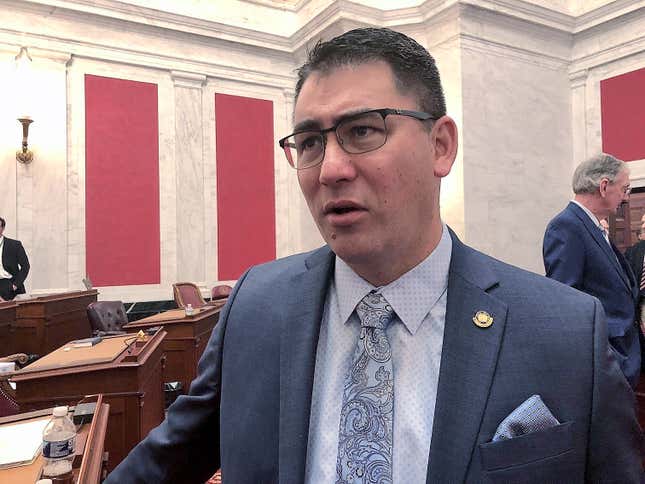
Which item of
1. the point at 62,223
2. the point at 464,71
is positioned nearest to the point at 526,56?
the point at 464,71

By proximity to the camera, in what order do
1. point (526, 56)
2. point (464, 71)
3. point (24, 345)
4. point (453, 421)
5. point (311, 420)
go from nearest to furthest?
point (453, 421)
point (311, 420)
point (24, 345)
point (464, 71)
point (526, 56)

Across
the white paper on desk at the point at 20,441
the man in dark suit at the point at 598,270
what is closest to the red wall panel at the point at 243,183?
the man in dark suit at the point at 598,270

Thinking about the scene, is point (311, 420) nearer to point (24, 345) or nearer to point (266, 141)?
point (24, 345)

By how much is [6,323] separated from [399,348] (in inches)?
231

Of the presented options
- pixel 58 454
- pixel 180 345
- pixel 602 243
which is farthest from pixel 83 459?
pixel 180 345

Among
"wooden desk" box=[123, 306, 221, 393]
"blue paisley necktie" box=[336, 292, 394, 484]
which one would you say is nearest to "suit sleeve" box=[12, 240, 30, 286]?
"wooden desk" box=[123, 306, 221, 393]

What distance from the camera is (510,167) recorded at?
7.70 metres

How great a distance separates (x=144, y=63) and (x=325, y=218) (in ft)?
26.0

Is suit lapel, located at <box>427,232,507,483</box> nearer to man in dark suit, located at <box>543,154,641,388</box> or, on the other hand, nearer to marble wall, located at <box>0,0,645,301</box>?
man in dark suit, located at <box>543,154,641,388</box>

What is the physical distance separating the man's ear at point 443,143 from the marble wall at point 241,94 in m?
6.31

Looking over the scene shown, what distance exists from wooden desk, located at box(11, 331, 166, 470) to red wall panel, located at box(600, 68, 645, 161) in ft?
24.0

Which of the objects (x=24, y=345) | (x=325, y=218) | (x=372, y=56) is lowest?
(x=24, y=345)

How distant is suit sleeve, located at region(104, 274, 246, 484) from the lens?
1133mm

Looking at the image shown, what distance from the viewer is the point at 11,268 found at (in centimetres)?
650
